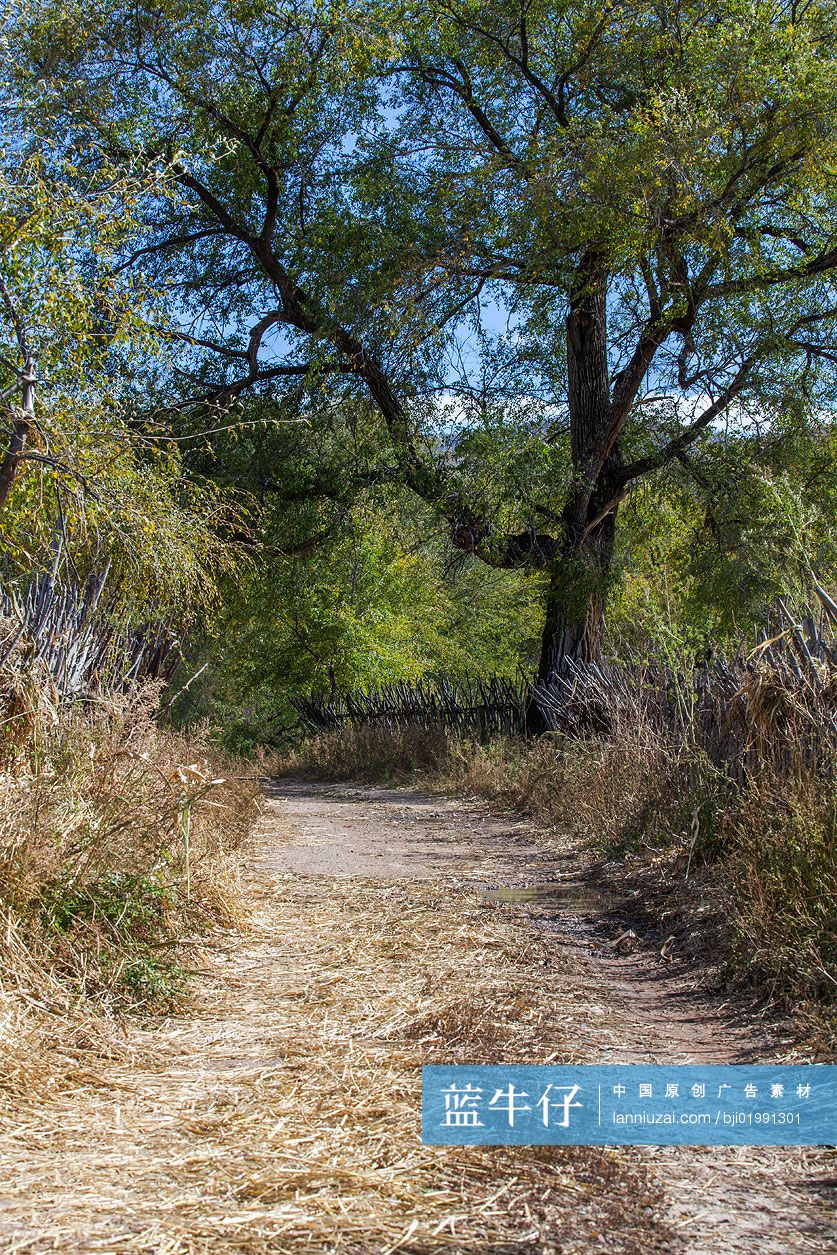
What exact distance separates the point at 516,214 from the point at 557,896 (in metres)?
8.26

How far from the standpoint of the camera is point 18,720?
4734mm

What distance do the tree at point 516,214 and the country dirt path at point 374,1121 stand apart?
28.1ft

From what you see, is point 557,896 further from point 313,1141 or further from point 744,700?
point 313,1141

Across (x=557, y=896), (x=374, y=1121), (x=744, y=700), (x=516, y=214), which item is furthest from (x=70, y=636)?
(x=516, y=214)

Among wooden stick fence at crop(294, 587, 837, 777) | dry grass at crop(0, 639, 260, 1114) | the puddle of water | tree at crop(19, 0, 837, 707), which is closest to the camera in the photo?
dry grass at crop(0, 639, 260, 1114)

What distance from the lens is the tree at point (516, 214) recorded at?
11.5 metres

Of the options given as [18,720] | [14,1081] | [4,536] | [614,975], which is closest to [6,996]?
[14,1081]

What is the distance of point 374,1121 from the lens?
2990 millimetres

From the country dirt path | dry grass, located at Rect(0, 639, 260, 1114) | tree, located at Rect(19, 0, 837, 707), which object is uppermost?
tree, located at Rect(19, 0, 837, 707)

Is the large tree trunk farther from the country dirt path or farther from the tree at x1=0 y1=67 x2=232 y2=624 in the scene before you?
the country dirt path

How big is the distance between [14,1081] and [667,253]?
38.3 ft

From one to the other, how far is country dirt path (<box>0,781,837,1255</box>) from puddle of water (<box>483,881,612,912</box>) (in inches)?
16.2

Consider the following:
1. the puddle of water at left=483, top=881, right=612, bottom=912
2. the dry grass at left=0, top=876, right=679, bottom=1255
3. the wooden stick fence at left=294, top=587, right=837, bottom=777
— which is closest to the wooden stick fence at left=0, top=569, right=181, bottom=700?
the dry grass at left=0, top=876, right=679, bottom=1255

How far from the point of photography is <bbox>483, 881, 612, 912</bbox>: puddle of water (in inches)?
247
